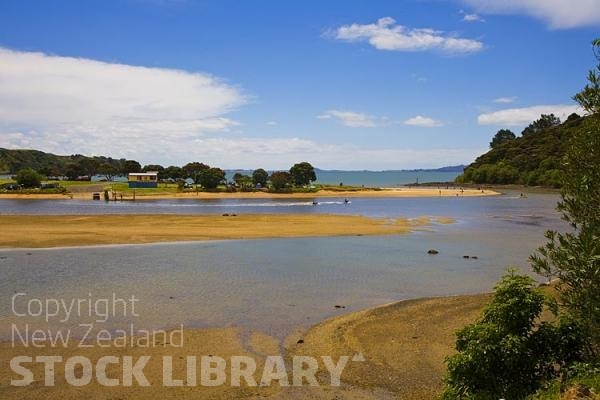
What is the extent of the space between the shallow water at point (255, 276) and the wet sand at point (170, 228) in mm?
4058

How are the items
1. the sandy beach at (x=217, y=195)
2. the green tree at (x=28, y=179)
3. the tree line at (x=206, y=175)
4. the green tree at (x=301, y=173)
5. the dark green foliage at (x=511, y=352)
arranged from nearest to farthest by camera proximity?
the dark green foliage at (x=511, y=352)
the sandy beach at (x=217, y=195)
the green tree at (x=28, y=179)
the tree line at (x=206, y=175)
the green tree at (x=301, y=173)

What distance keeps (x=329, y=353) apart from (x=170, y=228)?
3894 cm

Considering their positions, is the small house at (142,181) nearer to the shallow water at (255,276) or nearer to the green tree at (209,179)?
the green tree at (209,179)

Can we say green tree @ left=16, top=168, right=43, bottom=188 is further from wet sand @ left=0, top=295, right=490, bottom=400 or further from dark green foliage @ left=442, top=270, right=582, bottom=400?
dark green foliage @ left=442, top=270, right=582, bottom=400

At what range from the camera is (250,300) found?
22.6 meters

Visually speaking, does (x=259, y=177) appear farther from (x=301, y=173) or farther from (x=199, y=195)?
(x=199, y=195)

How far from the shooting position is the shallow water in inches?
803

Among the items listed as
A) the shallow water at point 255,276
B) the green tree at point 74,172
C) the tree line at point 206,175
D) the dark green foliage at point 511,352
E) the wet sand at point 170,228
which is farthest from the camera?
the green tree at point 74,172

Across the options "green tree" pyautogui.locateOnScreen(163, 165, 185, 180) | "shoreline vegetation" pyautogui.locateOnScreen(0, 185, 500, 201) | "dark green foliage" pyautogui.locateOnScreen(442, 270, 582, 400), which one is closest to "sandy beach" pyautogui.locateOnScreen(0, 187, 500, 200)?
"shoreline vegetation" pyautogui.locateOnScreen(0, 185, 500, 201)

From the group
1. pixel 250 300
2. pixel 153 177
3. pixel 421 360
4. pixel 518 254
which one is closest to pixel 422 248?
pixel 518 254

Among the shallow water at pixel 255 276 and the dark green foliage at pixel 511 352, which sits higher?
the dark green foliage at pixel 511 352

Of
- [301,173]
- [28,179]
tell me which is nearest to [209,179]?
[301,173]

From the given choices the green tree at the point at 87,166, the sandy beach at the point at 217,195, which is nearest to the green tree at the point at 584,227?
the sandy beach at the point at 217,195

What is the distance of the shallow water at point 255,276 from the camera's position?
66.9ft
